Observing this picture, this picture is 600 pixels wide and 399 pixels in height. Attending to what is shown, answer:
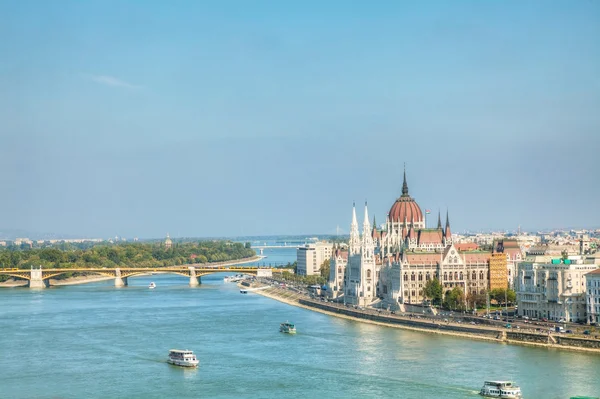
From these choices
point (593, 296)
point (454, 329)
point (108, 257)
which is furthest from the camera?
point (108, 257)

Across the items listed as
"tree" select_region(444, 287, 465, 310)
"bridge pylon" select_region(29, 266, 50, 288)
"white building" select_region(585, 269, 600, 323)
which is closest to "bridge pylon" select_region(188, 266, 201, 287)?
"bridge pylon" select_region(29, 266, 50, 288)

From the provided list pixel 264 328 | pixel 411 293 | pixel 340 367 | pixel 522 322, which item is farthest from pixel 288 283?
pixel 340 367

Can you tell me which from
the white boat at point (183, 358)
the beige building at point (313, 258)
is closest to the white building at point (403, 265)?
the white boat at point (183, 358)

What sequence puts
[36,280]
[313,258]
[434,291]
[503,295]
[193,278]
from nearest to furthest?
[503,295], [434,291], [36,280], [193,278], [313,258]

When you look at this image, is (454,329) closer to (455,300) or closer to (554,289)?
(554,289)

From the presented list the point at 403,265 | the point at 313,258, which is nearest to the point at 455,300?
the point at 403,265

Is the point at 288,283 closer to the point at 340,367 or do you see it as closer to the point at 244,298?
the point at 244,298

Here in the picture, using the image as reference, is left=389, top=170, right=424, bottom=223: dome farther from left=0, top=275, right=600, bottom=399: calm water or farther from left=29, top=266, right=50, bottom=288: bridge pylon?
left=29, top=266, right=50, bottom=288: bridge pylon
